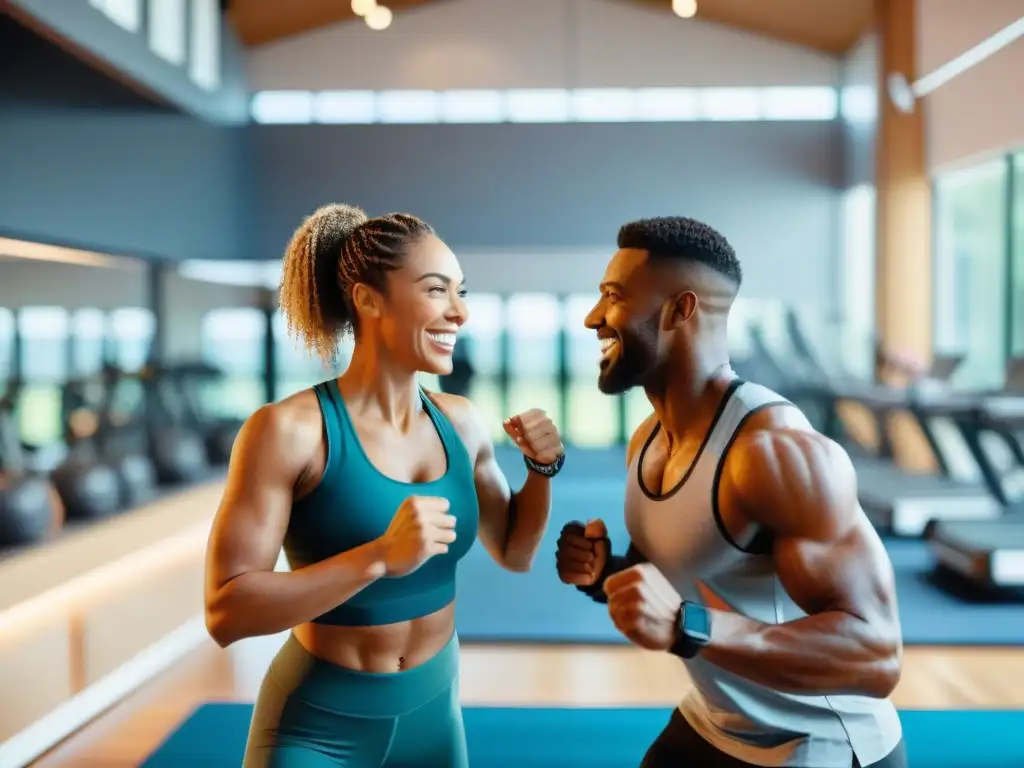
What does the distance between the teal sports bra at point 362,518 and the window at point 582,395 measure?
7.44 m

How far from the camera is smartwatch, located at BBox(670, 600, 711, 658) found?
3.55 ft

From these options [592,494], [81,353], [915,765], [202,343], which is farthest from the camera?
[592,494]

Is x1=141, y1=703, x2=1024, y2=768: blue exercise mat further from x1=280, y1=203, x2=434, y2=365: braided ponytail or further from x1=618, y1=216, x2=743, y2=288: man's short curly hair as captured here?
x1=618, y1=216, x2=743, y2=288: man's short curly hair

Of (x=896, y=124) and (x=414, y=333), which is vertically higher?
(x=896, y=124)

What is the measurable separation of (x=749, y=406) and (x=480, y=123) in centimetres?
708

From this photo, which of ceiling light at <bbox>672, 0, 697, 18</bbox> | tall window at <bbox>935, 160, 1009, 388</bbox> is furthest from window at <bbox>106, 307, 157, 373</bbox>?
tall window at <bbox>935, 160, 1009, 388</bbox>

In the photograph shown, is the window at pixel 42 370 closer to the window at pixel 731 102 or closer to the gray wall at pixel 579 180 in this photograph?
the gray wall at pixel 579 180

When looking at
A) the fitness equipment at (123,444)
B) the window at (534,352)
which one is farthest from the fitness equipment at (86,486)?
the window at (534,352)

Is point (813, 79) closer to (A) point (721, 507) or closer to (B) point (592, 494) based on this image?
(B) point (592, 494)

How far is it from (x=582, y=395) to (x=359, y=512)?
838 centimetres

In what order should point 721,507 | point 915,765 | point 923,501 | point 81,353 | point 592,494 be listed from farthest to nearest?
point 592,494, point 923,501, point 81,353, point 915,765, point 721,507

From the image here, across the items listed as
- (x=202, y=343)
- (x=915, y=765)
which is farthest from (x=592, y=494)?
(x=915, y=765)

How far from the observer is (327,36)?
8.13 metres

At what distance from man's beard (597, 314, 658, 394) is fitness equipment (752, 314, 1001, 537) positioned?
4615 millimetres
